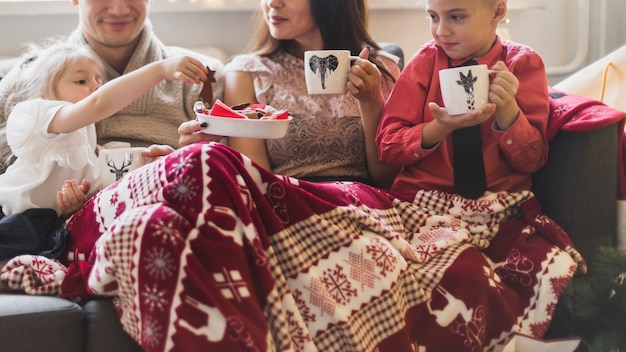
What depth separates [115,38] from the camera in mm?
2010

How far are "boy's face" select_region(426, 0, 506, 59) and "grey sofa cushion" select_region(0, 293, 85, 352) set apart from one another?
0.90 m

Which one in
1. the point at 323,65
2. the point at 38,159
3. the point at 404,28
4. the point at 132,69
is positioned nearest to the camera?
the point at 323,65

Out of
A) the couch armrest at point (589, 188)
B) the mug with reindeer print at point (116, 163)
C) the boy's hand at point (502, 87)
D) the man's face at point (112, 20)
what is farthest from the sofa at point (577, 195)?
the man's face at point (112, 20)

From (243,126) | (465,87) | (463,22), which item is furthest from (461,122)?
(243,126)

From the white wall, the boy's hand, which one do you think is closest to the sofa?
the boy's hand

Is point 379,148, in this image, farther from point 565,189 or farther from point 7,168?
point 7,168

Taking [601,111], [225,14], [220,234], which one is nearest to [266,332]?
[220,234]

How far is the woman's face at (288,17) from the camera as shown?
75.3 inches

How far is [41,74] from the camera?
1812mm

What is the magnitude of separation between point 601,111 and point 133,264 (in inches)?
38.3

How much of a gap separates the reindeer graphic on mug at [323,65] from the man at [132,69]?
0.44 m

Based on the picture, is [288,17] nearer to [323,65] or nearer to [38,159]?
[323,65]

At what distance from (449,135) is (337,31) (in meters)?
0.44

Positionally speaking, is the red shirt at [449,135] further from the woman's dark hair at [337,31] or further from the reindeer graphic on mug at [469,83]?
the woman's dark hair at [337,31]
